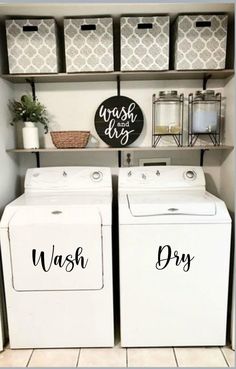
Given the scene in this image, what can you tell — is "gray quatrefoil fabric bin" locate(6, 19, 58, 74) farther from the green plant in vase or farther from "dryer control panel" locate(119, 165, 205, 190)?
"dryer control panel" locate(119, 165, 205, 190)

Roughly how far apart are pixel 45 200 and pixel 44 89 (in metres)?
0.92

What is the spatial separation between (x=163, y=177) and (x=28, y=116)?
111 cm

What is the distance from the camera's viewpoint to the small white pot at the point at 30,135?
2.17 m

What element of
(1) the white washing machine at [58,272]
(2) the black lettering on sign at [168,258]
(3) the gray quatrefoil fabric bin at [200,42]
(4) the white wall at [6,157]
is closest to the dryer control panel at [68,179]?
(4) the white wall at [6,157]

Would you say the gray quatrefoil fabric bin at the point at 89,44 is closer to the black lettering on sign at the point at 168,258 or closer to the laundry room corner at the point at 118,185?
the laundry room corner at the point at 118,185

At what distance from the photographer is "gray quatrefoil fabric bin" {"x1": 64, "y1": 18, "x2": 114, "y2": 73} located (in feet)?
6.48

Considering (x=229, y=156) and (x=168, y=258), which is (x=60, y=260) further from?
(x=229, y=156)

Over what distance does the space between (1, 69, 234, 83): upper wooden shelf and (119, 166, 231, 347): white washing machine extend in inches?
34.5

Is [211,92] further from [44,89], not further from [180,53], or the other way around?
[44,89]

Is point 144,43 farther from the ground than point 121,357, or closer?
farther from the ground

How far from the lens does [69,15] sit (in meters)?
1.95

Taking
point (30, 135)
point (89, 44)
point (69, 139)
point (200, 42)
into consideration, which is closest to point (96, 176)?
point (69, 139)

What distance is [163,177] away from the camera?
2.21 meters

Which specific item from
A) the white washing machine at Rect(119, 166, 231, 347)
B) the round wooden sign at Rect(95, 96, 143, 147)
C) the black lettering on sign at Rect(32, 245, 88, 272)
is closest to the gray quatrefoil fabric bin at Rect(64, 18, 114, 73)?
the round wooden sign at Rect(95, 96, 143, 147)
